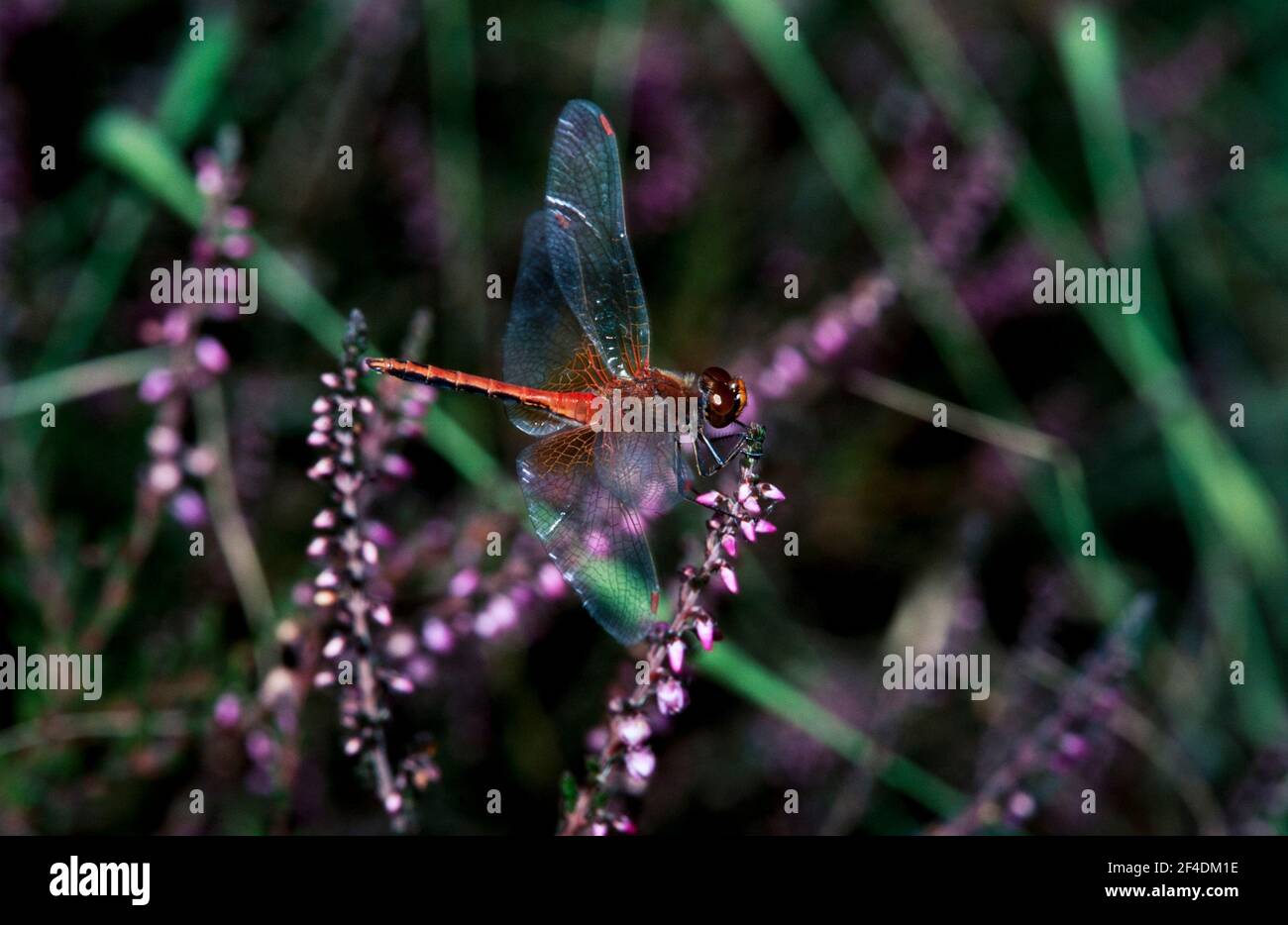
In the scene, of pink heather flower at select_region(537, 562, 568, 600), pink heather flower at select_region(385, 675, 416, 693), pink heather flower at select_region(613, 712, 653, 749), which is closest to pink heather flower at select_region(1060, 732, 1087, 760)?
pink heather flower at select_region(613, 712, 653, 749)

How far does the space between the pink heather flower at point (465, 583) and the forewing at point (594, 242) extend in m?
0.57

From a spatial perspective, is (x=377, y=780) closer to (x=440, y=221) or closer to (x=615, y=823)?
(x=615, y=823)

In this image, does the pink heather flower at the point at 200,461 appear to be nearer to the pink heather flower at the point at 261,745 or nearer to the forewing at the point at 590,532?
the pink heather flower at the point at 261,745

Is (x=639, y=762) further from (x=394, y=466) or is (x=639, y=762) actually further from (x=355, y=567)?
(x=394, y=466)

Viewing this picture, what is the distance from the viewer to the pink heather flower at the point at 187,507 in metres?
2.60

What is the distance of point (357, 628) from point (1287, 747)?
226cm

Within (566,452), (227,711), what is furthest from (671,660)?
(227,711)

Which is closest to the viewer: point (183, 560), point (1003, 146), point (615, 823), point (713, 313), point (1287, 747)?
point (615, 823)

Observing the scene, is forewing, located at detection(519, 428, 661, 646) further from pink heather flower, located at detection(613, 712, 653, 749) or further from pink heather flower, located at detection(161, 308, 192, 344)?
pink heather flower, located at detection(161, 308, 192, 344)

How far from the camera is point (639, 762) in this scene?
1789 millimetres

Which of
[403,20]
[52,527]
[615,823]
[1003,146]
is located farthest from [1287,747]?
[403,20]

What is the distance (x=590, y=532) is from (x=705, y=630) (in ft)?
1.59

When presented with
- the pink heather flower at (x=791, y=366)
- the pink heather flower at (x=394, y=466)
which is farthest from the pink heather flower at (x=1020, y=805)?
the pink heather flower at (x=394, y=466)

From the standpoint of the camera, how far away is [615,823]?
188cm
